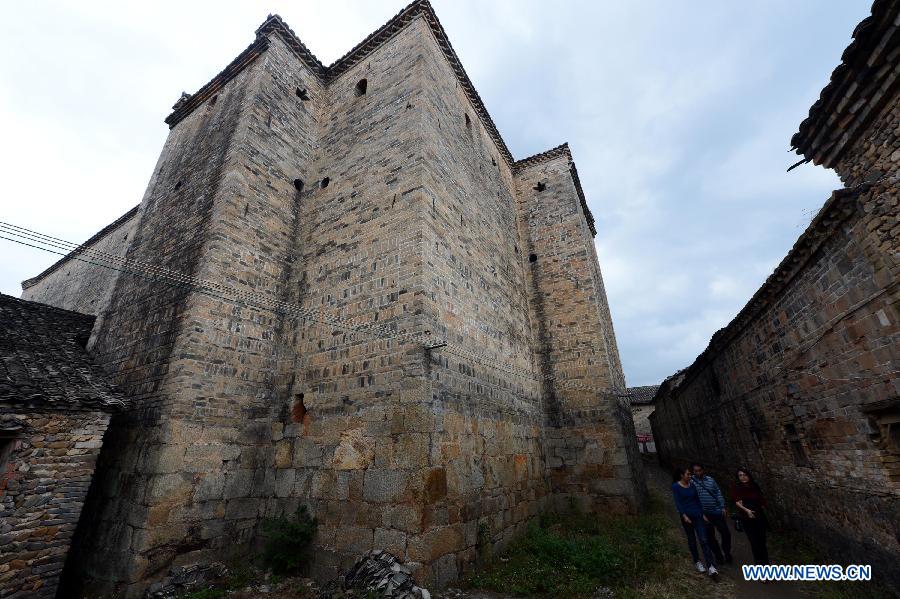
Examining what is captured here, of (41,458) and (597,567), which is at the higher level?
(41,458)

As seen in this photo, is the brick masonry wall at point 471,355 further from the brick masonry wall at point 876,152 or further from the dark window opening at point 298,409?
the brick masonry wall at point 876,152

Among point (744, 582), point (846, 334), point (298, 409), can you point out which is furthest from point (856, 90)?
point (298, 409)

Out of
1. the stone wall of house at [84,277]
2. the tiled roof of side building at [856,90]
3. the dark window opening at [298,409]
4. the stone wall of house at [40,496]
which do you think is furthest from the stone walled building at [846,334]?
the stone wall of house at [84,277]

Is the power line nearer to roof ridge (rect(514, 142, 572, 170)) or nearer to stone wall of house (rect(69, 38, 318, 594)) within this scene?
stone wall of house (rect(69, 38, 318, 594))

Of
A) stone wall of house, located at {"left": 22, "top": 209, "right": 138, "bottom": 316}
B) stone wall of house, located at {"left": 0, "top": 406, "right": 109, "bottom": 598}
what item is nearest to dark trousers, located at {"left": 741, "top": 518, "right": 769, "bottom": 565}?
stone wall of house, located at {"left": 0, "top": 406, "right": 109, "bottom": 598}

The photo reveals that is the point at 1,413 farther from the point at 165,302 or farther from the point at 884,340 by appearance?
the point at 884,340

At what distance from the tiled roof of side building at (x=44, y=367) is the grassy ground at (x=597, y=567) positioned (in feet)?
20.6

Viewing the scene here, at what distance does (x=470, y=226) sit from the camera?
9.27 metres

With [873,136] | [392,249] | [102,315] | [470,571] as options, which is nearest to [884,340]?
[873,136]

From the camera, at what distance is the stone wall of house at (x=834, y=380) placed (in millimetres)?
4660

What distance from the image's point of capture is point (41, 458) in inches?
208

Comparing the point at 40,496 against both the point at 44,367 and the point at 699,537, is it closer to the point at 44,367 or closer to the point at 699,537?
the point at 44,367

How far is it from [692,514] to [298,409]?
653 cm

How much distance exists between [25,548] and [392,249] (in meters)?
6.36
